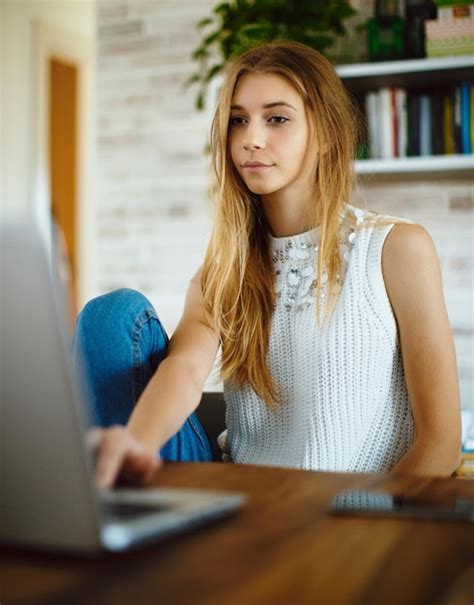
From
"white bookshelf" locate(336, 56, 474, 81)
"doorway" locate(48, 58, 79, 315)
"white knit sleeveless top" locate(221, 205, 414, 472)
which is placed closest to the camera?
"white knit sleeveless top" locate(221, 205, 414, 472)

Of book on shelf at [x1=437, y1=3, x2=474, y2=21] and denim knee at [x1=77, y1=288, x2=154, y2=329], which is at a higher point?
book on shelf at [x1=437, y1=3, x2=474, y2=21]

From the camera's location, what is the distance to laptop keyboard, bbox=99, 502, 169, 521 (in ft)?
1.90

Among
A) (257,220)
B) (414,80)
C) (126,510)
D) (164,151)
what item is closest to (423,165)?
(414,80)

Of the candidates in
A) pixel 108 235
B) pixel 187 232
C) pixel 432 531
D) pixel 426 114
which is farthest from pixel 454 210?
pixel 432 531

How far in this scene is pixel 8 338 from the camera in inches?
19.7

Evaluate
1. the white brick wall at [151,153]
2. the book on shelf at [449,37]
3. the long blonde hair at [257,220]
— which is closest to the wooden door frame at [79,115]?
the white brick wall at [151,153]

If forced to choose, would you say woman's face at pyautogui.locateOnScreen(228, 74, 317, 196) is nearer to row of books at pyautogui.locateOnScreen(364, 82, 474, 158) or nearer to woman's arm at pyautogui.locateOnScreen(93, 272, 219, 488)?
woman's arm at pyautogui.locateOnScreen(93, 272, 219, 488)

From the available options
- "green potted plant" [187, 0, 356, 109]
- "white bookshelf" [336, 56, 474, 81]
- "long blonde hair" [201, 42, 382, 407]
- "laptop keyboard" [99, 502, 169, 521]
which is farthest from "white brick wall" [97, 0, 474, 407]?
"laptop keyboard" [99, 502, 169, 521]

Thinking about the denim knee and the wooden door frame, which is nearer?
the denim knee

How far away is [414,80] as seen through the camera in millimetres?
2848

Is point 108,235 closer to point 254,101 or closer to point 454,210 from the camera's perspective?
point 454,210

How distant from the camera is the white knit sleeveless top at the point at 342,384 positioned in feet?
4.85

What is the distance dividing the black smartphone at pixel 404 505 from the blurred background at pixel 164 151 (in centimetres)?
206

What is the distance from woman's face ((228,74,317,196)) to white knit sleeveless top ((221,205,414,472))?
160mm
